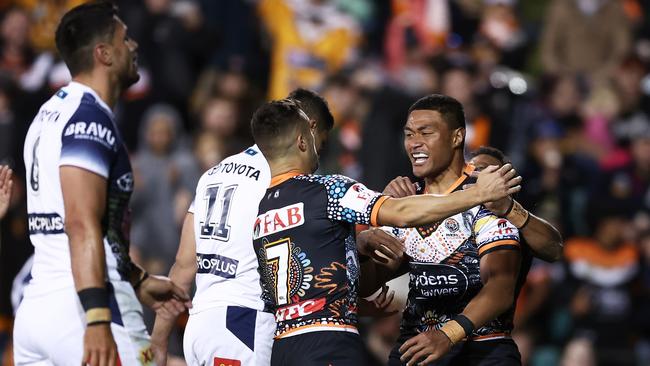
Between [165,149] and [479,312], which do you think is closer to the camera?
[479,312]

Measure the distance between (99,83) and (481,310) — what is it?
8.29 feet

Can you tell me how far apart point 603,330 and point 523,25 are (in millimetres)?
5814

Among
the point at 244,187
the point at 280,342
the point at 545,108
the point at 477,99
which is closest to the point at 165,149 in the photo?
the point at 477,99

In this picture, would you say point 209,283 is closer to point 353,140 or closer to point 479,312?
point 479,312

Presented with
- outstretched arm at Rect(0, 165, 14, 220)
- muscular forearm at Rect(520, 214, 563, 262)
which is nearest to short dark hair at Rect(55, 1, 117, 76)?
outstretched arm at Rect(0, 165, 14, 220)

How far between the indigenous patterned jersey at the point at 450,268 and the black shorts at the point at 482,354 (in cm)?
6

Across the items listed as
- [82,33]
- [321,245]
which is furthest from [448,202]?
[82,33]

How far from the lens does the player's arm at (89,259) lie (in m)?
6.00

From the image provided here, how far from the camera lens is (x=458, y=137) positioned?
751 cm

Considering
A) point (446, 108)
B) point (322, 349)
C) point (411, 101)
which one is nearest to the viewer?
point (322, 349)

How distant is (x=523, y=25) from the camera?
17672 millimetres

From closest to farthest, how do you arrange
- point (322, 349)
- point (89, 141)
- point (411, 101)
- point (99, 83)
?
1. point (89, 141)
2. point (322, 349)
3. point (99, 83)
4. point (411, 101)

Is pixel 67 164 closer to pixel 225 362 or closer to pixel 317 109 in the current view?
pixel 225 362

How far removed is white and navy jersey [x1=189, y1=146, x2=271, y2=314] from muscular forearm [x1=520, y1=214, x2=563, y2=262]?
5.22 ft
